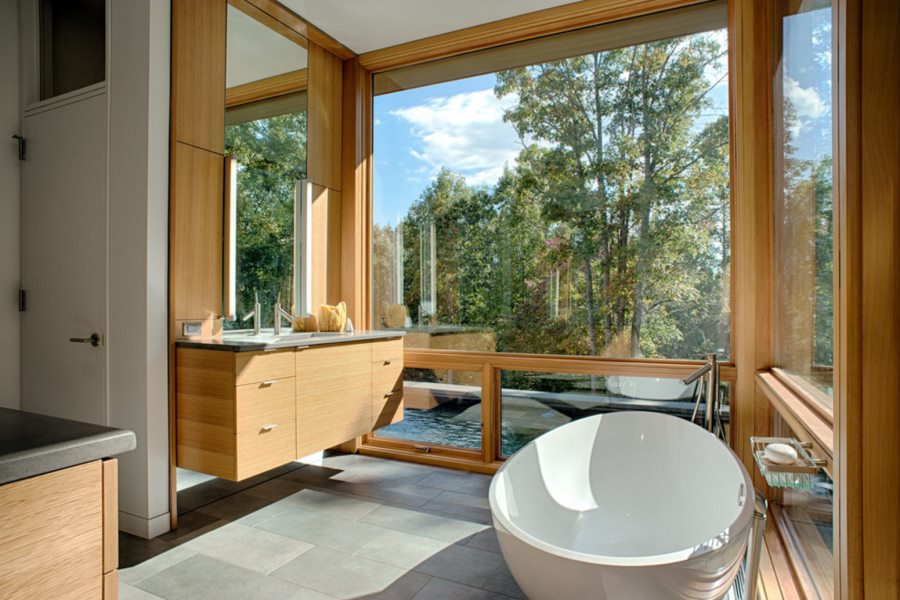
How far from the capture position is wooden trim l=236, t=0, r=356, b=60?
3139 mm

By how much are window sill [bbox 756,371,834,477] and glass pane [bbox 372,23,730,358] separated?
978 millimetres

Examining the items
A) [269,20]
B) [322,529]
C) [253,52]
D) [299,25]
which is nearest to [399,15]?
[299,25]

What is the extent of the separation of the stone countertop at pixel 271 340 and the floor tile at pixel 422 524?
962 mm

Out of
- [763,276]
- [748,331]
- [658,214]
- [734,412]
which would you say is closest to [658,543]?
[734,412]

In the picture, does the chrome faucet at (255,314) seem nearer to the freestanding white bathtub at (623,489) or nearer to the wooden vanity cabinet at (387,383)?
the wooden vanity cabinet at (387,383)

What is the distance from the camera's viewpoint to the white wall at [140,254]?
2504mm

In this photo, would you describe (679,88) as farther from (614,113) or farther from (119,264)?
(119,264)

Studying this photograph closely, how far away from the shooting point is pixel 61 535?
73 centimetres

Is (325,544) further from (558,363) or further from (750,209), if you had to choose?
(750,209)

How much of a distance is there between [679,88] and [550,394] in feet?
6.39

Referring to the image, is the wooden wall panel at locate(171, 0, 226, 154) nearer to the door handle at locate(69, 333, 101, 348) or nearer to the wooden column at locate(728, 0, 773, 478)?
the door handle at locate(69, 333, 101, 348)

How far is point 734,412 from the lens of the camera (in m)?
2.88

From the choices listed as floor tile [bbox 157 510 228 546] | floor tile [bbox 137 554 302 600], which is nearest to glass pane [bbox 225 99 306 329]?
floor tile [bbox 157 510 228 546]

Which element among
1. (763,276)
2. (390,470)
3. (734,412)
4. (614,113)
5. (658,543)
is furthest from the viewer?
(390,470)
